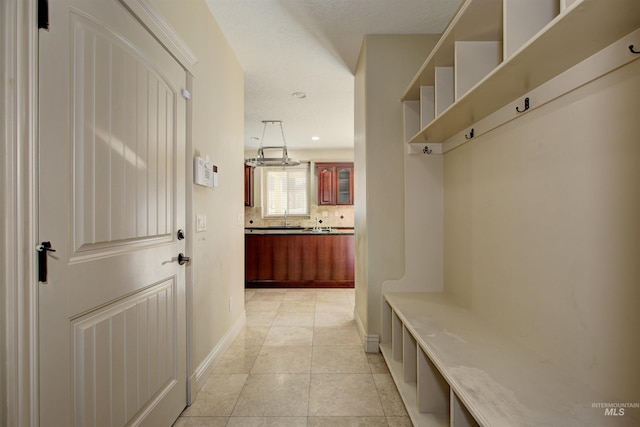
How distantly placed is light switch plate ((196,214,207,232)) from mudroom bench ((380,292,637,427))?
138 centimetres

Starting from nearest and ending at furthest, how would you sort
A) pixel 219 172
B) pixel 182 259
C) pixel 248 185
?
1. pixel 182 259
2. pixel 219 172
3. pixel 248 185

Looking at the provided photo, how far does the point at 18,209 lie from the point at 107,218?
31cm

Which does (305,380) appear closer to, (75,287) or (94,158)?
(75,287)

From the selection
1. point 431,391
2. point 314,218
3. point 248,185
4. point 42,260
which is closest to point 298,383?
point 431,391

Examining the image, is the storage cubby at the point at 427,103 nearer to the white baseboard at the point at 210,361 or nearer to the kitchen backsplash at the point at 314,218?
the white baseboard at the point at 210,361

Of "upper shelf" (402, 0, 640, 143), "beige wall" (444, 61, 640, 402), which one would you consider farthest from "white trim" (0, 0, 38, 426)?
"beige wall" (444, 61, 640, 402)

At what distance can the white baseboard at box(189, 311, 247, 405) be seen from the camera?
1.87 m

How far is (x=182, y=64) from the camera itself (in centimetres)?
172

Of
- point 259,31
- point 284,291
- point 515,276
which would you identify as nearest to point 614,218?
point 515,276

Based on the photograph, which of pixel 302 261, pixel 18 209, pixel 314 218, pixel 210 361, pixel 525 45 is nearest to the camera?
pixel 18 209

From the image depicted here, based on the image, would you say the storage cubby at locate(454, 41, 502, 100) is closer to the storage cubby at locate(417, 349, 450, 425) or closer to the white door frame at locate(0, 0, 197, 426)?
the storage cubby at locate(417, 349, 450, 425)

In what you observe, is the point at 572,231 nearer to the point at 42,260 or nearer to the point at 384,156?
the point at 384,156

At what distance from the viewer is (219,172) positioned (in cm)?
235

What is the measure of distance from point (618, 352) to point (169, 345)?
1.88 meters
